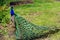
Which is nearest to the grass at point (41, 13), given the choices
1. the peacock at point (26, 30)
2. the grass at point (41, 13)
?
the grass at point (41, 13)

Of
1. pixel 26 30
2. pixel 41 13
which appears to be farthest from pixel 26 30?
pixel 41 13

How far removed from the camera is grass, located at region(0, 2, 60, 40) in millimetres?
13261

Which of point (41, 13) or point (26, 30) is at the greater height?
point (26, 30)

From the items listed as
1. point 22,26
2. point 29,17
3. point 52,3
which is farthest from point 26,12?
point 22,26

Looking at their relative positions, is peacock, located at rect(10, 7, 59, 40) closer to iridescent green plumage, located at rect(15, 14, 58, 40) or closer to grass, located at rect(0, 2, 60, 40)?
iridescent green plumage, located at rect(15, 14, 58, 40)

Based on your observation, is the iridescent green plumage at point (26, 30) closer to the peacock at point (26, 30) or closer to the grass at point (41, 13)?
the peacock at point (26, 30)

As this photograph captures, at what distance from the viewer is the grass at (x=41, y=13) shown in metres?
13.3

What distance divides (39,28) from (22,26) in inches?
28.5

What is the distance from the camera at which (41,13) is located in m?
15.7

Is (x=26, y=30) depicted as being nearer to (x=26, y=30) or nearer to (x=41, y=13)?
(x=26, y=30)

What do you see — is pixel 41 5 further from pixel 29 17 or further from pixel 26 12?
pixel 29 17

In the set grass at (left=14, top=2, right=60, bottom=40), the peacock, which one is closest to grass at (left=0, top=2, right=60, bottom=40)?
grass at (left=14, top=2, right=60, bottom=40)

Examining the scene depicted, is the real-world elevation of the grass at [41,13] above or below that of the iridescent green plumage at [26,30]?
below

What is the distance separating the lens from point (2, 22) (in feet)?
33.2
